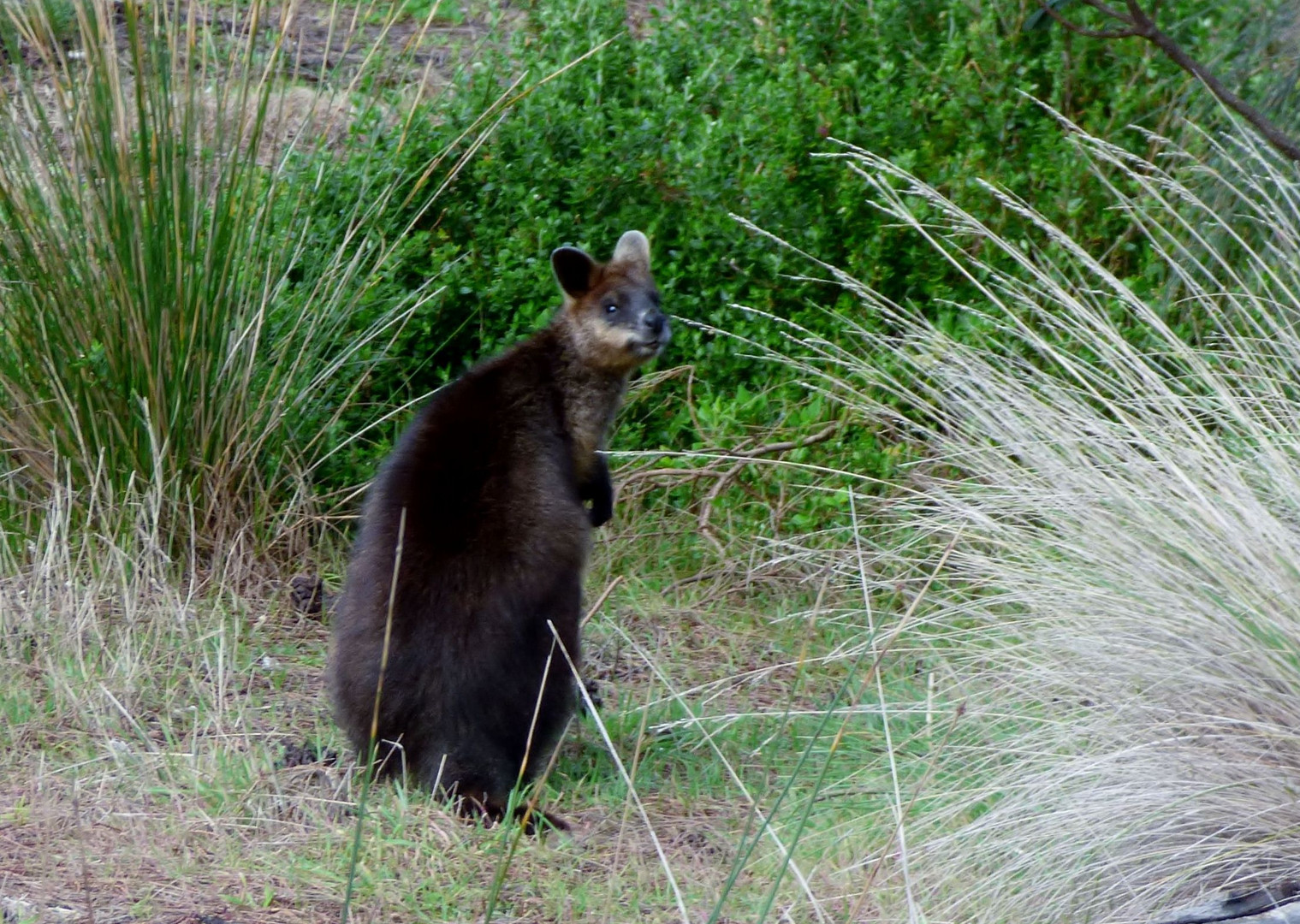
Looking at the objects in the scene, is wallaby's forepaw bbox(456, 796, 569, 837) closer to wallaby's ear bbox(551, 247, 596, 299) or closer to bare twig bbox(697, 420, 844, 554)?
wallaby's ear bbox(551, 247, 596, 299)

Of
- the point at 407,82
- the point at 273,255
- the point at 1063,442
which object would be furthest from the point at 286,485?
the point at 1063,442

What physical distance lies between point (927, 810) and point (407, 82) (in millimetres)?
4801

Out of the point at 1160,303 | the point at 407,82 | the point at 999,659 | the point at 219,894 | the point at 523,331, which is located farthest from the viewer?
the point at 407,82

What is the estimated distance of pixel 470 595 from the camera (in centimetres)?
438

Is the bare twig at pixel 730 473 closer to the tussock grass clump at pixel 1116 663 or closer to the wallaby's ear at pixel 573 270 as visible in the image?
the tussock grass clump at pixel 1116 663

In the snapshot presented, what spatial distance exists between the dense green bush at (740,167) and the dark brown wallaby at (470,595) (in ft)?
6.73

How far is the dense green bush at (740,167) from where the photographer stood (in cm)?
713

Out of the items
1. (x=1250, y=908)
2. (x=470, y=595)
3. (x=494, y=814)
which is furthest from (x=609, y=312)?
(x=1250, y=908)

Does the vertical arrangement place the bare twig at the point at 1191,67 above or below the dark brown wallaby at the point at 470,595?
above

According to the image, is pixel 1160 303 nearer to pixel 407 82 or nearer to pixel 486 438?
pixel 486 438

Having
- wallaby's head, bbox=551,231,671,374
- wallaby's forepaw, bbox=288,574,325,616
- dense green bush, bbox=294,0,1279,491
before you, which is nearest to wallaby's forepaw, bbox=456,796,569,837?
wallaby's head, bbox=551,231,671,374

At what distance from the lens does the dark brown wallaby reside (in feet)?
14.2

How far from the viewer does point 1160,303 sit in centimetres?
639

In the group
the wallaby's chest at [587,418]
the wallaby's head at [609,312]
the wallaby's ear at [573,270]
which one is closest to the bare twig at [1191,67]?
the wallaby's head at [609,312]
